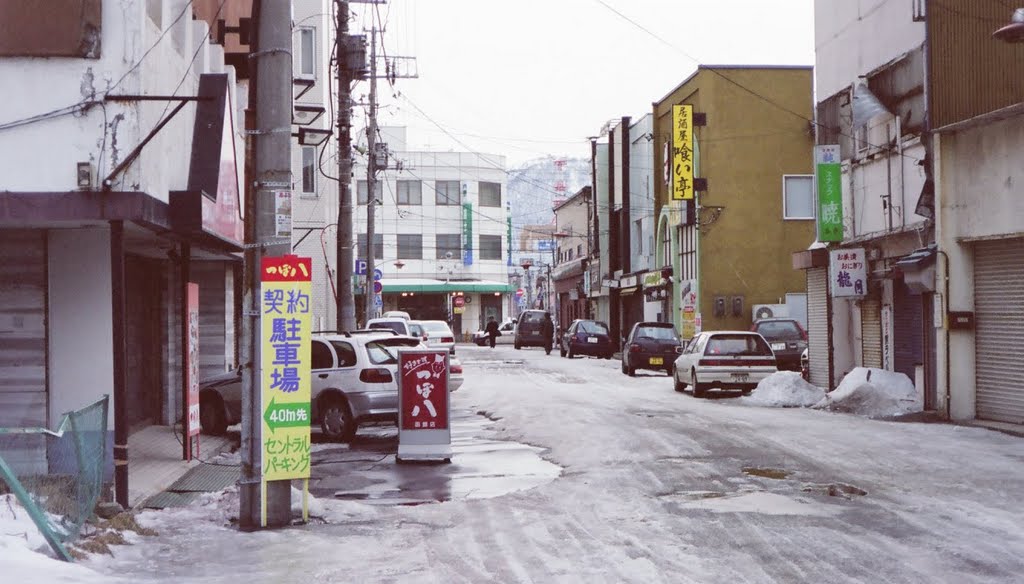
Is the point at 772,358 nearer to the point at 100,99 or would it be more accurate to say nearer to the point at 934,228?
the point at 934,228

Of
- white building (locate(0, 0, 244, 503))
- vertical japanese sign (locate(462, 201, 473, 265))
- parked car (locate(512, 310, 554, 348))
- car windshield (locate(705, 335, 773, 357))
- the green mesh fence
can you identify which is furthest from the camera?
vertical japanese sign (locate(462, 201, 473, 265))

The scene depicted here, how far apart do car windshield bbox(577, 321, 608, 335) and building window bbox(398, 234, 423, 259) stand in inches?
1388

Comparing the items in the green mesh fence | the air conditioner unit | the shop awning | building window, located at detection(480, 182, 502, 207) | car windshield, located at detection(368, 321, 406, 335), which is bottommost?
the green mesh fence

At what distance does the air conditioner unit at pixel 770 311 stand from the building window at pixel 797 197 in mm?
3798

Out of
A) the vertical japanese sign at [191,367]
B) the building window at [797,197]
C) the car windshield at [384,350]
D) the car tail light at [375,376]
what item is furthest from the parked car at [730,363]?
the building window at [797,197]

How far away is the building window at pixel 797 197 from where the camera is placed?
45219mm

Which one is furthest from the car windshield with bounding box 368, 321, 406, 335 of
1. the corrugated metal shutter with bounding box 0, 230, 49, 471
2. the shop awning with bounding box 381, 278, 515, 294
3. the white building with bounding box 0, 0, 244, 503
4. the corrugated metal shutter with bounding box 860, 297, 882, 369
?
the shop awning with bounding box 381, 278, 515, 294

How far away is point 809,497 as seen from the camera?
10.9m

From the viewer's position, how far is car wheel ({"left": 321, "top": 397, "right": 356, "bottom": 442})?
17.8 metres

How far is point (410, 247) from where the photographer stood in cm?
8206

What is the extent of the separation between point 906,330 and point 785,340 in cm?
904

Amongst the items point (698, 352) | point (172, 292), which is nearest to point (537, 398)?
point (698, 352)

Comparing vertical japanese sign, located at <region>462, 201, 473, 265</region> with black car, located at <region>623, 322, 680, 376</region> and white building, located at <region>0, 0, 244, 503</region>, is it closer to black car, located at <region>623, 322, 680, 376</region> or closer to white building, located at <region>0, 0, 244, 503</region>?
black car, located at <region>623, 322, 680, 376</region>

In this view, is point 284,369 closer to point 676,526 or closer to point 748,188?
point 676,526
